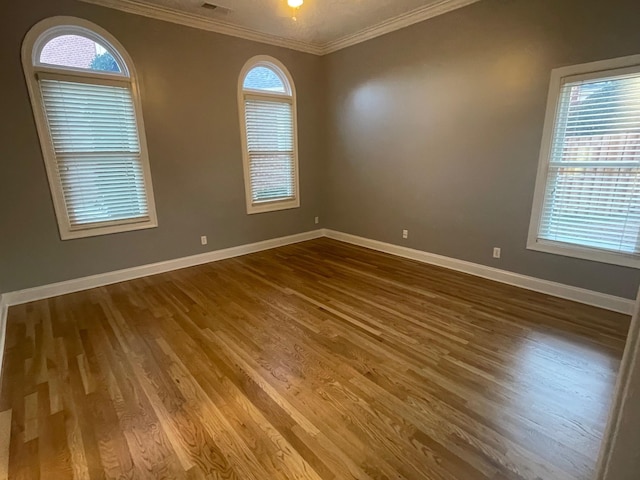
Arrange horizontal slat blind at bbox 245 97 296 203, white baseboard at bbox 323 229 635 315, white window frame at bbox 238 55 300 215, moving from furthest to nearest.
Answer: horizontal slat blind at bbox 245 97 296 203
white window frame at bbox 238 55 300 215
white baseboard at bbox 323 229 635 315

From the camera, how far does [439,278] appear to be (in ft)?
12.5

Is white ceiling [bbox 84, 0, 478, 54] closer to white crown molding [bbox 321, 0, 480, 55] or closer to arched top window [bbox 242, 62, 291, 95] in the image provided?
white crown molding [bbox 321, 0, 480, 55]

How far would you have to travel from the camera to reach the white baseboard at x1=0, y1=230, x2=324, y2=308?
3.33 m

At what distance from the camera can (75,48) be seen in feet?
10.8

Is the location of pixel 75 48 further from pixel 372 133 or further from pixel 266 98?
pixel 372 133

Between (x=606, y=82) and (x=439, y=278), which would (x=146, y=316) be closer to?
(x=439, y=278)

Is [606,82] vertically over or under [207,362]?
over

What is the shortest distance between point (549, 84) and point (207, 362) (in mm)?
3827

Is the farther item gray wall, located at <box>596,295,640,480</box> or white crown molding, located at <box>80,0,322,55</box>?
white crown molding, located at <box>80,0,322,55</box>

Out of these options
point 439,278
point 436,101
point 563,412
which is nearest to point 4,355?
point 563,412

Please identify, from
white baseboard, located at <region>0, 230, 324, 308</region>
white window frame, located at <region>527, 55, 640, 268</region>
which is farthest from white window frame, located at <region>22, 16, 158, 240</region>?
white window frame, located at <region>527, 55, 640, 268</region>

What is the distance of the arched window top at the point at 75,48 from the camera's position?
3.09 meters

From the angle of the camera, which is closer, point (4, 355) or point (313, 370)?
point (313, 370)

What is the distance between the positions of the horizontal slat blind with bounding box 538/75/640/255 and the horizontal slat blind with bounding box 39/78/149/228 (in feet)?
14.7
